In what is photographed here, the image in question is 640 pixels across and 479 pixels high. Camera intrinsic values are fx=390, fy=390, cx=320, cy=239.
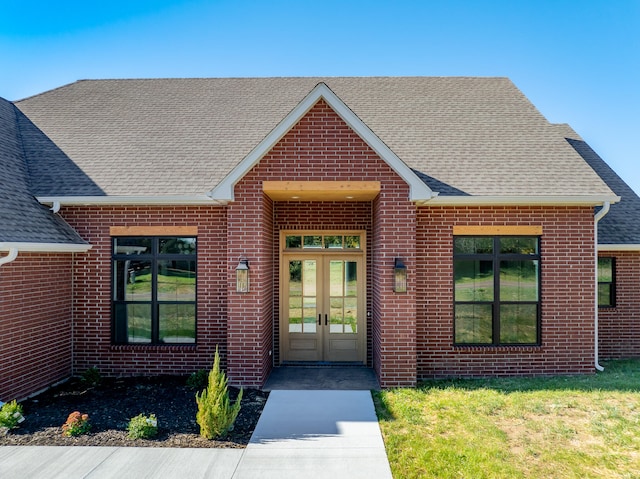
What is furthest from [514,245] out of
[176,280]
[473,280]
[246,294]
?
[176,280]

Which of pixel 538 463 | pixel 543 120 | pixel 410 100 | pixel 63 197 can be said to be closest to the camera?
pixel 538 463

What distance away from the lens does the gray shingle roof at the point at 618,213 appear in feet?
31.8

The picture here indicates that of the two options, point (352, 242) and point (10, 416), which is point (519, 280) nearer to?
point (352, 242)

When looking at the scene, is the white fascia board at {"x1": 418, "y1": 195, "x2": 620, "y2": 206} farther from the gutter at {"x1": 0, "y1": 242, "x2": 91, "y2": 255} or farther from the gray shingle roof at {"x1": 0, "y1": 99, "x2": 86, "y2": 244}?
the gray shingle roof at {"x1": 0, "y1": 99, "x2": 86, "y2": 244}

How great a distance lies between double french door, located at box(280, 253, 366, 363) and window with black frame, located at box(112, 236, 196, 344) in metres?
2.17

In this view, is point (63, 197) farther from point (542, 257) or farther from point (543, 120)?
point (543, 120)

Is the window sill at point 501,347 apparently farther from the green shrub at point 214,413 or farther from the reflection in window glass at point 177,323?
the reflection in window glass at point 177,323

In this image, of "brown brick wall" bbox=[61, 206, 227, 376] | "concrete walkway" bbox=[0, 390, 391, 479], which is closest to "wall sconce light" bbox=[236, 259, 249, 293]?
"brown brick wall" bbox=[61, 206, 227, 376]

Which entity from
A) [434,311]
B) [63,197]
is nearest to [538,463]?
[434,311]

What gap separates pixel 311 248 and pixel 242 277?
2370 mm

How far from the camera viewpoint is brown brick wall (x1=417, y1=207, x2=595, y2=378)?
8234 millimetres

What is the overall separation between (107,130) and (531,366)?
38.7 feet

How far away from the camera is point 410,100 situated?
37.6 ft

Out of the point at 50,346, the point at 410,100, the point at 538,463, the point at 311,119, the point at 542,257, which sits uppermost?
the point at 410,100
